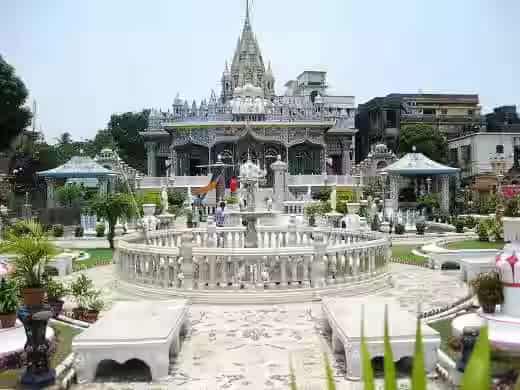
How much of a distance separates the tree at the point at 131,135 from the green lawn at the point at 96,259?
188 feet

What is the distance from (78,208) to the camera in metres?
37.0

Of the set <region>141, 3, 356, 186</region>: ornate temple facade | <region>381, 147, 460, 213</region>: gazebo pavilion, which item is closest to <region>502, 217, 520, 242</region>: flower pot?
→ <region>381, 147, 460, 213</region>: gazebo pavilion

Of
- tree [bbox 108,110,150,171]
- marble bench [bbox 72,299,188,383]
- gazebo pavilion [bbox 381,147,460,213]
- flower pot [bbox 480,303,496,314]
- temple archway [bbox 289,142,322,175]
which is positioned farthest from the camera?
tree [bbox 108,110,150,171]

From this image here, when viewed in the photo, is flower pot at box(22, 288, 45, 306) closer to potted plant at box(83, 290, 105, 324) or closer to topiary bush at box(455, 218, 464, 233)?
potted plant at box(83, 290, 105, 324)

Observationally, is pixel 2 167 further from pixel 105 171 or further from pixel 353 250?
pixel 353 250

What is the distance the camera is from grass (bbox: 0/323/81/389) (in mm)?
6709

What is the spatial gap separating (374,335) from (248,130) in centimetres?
4714

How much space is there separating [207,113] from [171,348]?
48647mm

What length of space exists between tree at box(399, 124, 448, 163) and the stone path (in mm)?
48741

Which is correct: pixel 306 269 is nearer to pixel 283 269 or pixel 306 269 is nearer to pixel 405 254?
pixel 283 269

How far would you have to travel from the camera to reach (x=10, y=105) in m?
39.7

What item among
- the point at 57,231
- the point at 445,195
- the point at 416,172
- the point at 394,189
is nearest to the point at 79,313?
the point at 57,231

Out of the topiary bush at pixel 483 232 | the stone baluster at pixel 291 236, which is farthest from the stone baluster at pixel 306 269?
the topiary bush at pixel 483 232

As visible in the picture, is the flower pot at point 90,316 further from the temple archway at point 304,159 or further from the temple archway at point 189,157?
the temple archway at point 304,159
